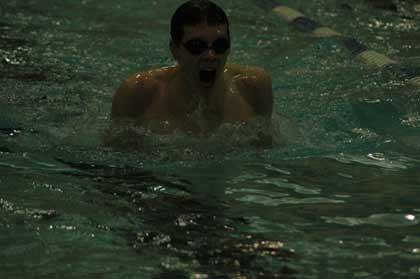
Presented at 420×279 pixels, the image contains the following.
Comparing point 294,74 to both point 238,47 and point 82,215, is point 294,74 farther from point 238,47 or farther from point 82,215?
point 82,215

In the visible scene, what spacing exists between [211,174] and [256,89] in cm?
70

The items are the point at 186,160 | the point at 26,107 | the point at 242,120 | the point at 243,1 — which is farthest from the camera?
the point at 243,1

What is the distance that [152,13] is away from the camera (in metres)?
7.86

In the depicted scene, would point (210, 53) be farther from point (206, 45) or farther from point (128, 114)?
point (128, 114)

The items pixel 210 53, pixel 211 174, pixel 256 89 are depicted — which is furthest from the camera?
pixel 256 89

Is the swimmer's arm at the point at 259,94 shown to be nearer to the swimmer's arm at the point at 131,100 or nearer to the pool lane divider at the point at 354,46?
the swimmer's arm at the point at 131,100

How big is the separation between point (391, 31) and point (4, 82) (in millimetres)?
3077

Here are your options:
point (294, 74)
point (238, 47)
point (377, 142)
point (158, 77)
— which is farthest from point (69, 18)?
point (377, 142)

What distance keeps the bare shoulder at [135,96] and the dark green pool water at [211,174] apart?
13 cm

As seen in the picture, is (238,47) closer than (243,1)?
Yes

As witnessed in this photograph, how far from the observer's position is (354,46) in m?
6.90

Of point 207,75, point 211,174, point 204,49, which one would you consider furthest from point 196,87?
point 211,174

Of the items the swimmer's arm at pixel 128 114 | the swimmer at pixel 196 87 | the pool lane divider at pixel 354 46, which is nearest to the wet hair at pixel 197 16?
the swimmer at pixel 196 87

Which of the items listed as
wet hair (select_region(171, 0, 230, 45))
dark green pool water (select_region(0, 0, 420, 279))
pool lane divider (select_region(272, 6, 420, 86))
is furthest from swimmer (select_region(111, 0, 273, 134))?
pool lane divider (select_region(272, 6, 420, 86))
